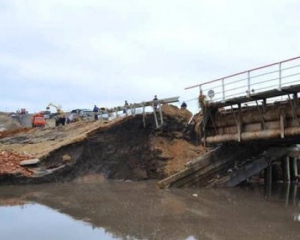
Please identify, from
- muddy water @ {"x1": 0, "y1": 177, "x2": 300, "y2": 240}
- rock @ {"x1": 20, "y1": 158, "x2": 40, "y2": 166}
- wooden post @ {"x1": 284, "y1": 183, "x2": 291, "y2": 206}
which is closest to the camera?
muddy water @ {"x1": 0, "y1": 177, "x2": 300, "y2": 240}

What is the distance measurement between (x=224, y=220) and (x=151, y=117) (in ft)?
49.7

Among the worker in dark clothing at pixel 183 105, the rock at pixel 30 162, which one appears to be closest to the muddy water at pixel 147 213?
the rock at pixel 30 162

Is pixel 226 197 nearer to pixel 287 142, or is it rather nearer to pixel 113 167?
pixel 287 142

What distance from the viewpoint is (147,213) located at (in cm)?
1462

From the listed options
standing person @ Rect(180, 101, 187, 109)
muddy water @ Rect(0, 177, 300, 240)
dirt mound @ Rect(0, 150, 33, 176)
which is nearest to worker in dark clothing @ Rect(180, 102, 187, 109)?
standing person @ Rect(180, 101, 187, 109)

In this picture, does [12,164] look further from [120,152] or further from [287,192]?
[287,192]

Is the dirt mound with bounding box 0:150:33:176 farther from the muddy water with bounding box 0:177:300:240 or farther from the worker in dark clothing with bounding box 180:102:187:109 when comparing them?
the worker in dark clothing with bounding box 180:102:187:109

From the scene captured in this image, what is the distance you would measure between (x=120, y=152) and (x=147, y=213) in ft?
41.3

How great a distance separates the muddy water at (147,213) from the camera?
11.8 m

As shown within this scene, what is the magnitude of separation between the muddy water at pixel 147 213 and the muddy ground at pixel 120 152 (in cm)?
345

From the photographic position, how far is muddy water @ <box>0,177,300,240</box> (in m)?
11.8

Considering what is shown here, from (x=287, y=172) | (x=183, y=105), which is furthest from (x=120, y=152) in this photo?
(x=287, y=172)

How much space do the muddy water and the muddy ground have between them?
11.3 feet

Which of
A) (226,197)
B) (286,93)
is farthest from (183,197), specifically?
(286,93)
